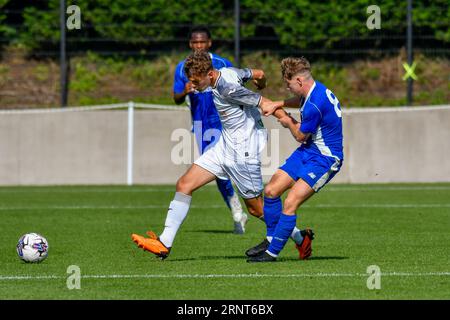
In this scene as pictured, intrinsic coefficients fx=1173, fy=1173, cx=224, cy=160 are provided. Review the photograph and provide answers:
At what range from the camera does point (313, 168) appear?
393 inches

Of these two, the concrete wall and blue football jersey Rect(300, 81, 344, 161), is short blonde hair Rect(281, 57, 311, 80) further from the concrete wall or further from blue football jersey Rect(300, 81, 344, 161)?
the concrete wall

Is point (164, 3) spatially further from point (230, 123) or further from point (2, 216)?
point (230, 123)

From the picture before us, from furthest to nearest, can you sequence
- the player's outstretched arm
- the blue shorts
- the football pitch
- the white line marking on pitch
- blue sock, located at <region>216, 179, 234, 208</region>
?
1. blue sock, located at <region>216, 179, 234, 208</region>
2. the blue shorts
3. the player's outstretched arm
4. the white line marking on pitch
5. the football pitch

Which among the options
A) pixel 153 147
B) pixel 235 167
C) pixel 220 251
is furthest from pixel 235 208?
pixel 153 147

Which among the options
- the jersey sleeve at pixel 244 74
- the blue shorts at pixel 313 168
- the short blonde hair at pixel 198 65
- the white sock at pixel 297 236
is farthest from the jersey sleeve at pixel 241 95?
the white sock at pixel 297 236

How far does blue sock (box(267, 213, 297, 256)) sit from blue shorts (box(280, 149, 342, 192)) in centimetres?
34

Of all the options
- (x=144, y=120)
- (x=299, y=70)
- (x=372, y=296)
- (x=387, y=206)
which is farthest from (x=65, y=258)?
(x=144, y=120)

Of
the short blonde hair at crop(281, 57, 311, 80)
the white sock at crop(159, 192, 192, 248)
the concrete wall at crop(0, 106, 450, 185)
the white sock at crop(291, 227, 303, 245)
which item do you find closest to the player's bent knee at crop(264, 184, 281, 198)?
the white sock at crop(291, 227, 303, 245)

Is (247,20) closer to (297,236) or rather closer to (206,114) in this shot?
(206,114)

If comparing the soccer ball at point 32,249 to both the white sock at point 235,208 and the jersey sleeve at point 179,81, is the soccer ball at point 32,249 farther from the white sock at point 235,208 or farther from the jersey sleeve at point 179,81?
the jersey sleeve at point 179,81

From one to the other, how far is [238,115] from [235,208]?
107 inches

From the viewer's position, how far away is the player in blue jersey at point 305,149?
9.90m

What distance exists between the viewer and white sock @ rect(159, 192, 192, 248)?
10234mm

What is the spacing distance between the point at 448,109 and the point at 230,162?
1143 centimetres
